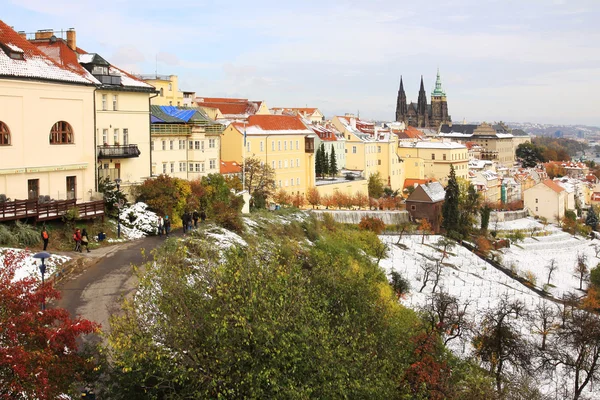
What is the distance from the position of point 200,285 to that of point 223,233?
14390mm

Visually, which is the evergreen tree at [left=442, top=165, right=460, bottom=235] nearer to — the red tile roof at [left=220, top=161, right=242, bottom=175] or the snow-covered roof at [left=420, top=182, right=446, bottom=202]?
the snow-covered roof at [left=420, top=182, right=446, bottom=202]

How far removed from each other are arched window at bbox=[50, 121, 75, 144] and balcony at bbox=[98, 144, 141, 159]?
129 inches

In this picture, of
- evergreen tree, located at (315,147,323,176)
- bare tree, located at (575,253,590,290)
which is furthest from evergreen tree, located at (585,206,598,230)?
evergreen tree, located at (315,147,323,176)

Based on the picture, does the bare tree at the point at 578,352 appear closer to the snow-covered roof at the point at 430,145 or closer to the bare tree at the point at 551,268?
the bare tree at the point at 551,268

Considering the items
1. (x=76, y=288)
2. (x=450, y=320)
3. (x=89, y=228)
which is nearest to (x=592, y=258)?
(x=450, y=320)

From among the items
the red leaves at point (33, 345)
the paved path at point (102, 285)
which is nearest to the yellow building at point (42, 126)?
the paved path at point (102, 285)

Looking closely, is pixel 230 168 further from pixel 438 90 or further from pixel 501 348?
pixel 438 90

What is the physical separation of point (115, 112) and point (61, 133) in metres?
5.25

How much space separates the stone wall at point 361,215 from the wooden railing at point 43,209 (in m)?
26.0

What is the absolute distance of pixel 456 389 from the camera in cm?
1703

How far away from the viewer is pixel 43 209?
26219 millimetres

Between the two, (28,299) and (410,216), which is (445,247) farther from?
(28,299)

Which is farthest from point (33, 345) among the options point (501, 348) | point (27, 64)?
point (501, 348)

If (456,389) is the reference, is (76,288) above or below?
above
